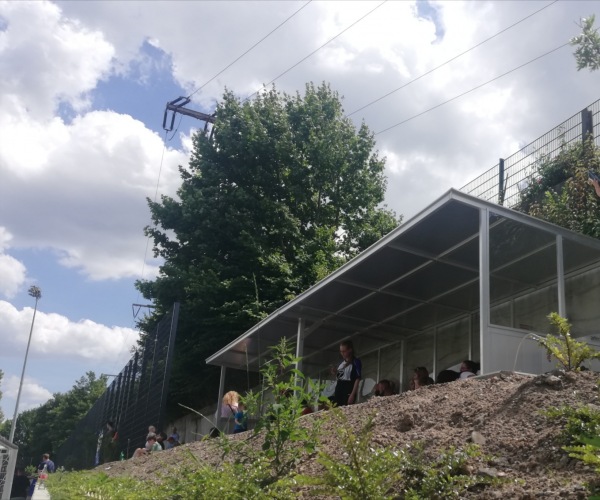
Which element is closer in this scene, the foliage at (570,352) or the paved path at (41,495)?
the foliage at (570,352)

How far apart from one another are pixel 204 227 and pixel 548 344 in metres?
17.6

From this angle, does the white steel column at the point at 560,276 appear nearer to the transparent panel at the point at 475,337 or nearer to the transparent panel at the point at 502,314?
the transparent panel at the point at 502,314

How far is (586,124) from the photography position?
13.6 meters

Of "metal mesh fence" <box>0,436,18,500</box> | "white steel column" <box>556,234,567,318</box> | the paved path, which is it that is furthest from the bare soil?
the paved path

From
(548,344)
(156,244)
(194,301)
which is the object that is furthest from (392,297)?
(156,244)

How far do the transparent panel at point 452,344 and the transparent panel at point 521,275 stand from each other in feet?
9.16

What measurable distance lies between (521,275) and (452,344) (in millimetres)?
3670

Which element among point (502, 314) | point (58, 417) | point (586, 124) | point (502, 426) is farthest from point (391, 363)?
point (58, 417)

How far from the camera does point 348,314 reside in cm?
1374

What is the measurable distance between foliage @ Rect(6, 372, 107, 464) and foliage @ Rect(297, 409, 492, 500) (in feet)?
234

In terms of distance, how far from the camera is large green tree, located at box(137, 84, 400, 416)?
22.0m

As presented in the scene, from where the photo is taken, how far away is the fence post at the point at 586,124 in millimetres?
13445

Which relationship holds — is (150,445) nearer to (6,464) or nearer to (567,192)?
(6,464)

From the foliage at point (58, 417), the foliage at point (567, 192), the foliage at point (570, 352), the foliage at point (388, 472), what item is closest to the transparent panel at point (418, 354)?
the foliage at point (567, 192)
